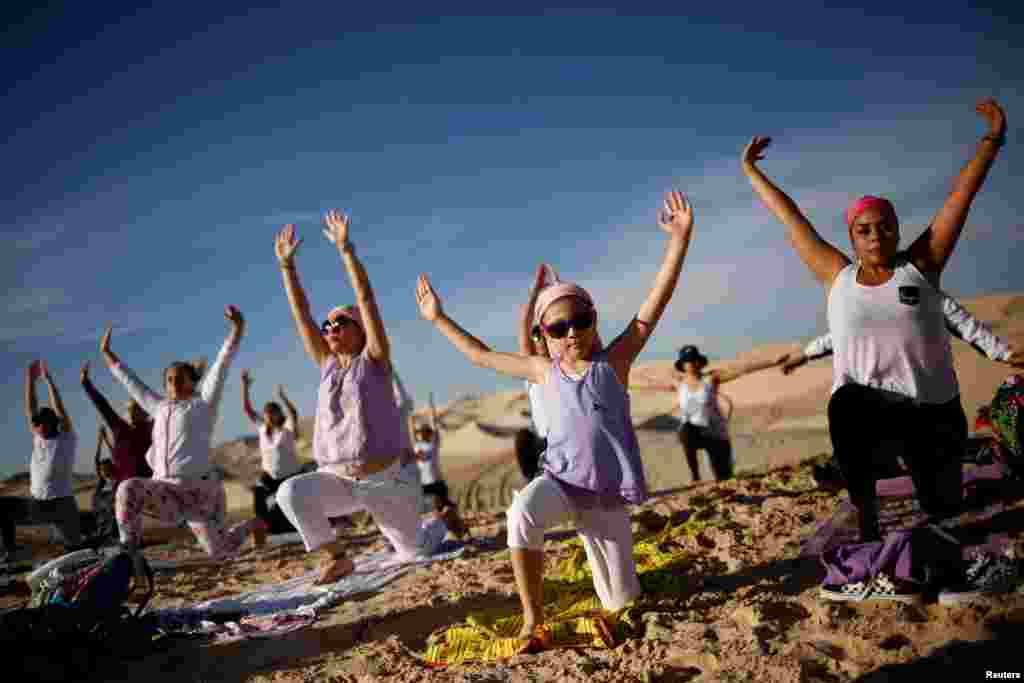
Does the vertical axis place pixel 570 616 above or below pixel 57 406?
below

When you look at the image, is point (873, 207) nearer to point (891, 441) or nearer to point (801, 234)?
point (801, 234)

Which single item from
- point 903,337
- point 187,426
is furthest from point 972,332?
point 187,426

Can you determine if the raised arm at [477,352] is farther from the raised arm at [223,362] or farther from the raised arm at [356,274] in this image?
the raised arm at [223,362]

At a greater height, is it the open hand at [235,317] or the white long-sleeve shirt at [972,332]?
the open hand at [235,317]

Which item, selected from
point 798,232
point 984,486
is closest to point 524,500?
point 798,232

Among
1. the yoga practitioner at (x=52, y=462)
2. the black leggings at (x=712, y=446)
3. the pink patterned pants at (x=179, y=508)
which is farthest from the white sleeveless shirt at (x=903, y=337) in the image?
the yoga practitioner at (x=52, y=462)

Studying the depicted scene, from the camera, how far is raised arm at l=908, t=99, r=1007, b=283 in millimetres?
3600

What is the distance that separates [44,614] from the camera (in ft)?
13.2

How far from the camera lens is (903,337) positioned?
11.8ft

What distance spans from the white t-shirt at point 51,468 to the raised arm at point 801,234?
891cm

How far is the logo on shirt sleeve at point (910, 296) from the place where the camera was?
11.7 feet

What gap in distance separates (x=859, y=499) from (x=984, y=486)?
145 centimetres

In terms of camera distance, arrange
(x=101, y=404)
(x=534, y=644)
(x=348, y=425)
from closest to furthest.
→ (x=534, y=644)
(x=348, y=425)
(x=101, y=404)

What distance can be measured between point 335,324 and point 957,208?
14.5 feet
